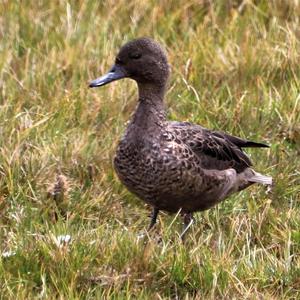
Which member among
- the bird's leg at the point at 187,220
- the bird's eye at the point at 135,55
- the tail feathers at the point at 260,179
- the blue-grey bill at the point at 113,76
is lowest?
the bird's leg at the point at 187,220

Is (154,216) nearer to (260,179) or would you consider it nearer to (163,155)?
(163,155)

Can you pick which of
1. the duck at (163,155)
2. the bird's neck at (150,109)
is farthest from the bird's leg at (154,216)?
the bird's neck at (150,109)

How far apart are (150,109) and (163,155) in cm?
35

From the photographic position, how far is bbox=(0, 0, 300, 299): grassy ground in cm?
532

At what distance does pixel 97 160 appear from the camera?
21.6ft

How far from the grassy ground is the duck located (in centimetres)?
16

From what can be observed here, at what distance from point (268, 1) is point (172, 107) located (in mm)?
1508

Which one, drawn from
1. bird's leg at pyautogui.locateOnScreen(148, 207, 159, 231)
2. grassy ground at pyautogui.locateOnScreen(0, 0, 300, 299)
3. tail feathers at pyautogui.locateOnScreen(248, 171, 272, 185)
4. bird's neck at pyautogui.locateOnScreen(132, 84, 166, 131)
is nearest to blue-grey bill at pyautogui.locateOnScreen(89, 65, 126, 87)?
bird's neck at pyautogui.locateOnScreen(132, 84, 166, 131)

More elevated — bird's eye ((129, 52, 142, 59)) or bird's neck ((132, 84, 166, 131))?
bird's eye ((129, 52, 142, 59))

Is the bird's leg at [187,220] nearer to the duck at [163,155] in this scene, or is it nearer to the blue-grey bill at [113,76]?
the duck at [163,155]

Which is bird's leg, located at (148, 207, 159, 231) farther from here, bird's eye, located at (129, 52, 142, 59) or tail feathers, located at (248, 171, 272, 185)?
bird's eye, located at (129, 52, 142, 59)

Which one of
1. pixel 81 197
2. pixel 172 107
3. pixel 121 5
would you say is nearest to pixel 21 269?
pixel 81 197

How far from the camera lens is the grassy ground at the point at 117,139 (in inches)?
209

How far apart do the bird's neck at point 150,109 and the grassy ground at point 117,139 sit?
49cm
